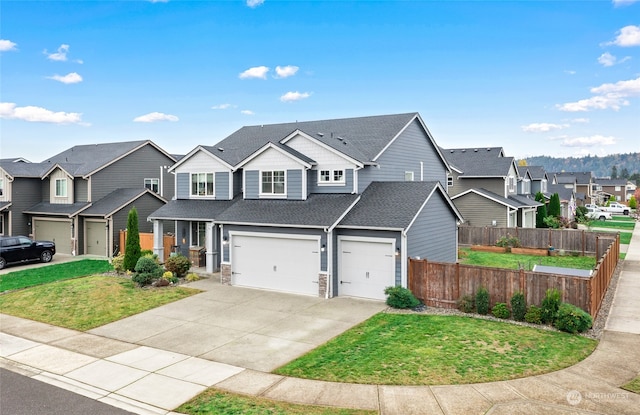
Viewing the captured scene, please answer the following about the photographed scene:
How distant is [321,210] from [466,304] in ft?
23.0

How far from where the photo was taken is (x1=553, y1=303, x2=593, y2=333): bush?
42.3ft

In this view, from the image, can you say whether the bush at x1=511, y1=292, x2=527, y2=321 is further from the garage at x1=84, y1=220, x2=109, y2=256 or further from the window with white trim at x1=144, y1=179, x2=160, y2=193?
the window with white trim at x1=144, y1=179, x2=160, y2=193

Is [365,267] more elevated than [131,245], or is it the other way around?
[131,245]

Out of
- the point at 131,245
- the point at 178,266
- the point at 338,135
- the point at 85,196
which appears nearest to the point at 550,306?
the point at 338,135

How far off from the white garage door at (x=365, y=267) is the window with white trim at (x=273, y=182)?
16.4 feet

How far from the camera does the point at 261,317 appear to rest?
49.7 ft

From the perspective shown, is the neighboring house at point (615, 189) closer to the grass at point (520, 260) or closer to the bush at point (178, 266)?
the grass at point (520, 260)

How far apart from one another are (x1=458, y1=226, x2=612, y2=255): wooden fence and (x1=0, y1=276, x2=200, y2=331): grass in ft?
72.4

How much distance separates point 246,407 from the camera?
336 inches

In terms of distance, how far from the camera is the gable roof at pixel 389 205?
17.0m

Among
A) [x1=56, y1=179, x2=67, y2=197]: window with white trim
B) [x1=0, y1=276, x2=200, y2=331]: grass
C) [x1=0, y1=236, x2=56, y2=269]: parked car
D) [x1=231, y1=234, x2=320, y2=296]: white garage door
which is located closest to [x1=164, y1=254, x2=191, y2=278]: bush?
[x1=0, y1=276, x2=200, y2=331]: grass

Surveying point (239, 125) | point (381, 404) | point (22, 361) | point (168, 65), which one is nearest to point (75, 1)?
point (168, 65)

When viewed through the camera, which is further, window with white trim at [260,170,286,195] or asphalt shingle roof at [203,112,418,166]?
asphalt shingle roof at [203,112,418,166]

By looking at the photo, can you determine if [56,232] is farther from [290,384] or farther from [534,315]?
[534,315]
